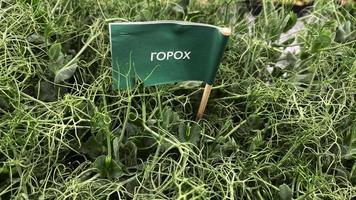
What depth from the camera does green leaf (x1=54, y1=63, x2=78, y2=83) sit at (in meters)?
0.79

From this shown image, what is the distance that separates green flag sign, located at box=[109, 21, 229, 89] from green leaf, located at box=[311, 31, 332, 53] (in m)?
0.23

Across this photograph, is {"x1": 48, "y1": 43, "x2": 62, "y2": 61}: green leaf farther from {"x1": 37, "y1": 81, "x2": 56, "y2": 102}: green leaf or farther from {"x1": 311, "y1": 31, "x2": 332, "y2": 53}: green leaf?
{"x1": 311, "y1": 31, "x2": 332, "y2": 53}: green leaf

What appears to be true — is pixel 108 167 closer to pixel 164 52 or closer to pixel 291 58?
pixel 164 52

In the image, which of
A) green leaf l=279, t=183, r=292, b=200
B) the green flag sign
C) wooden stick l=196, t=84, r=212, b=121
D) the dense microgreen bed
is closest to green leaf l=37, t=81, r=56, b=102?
the dense microgreen bed

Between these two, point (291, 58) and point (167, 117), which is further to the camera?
point (291, 58)

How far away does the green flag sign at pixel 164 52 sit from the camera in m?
0.70

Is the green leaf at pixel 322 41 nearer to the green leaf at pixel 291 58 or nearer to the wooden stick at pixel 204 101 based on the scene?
the green leaf at pixel 291 58

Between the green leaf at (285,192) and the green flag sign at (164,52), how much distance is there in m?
0.19

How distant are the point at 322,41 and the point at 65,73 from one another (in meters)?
Answer: 0.44

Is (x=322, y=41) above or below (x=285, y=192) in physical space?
above

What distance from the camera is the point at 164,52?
0.73 metres

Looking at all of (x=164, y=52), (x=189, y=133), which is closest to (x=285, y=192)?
(x=189, y=133)

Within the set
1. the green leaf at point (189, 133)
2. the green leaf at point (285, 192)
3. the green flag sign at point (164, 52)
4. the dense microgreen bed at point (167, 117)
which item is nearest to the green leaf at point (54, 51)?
the dense microgreen bed at point (167, 117)

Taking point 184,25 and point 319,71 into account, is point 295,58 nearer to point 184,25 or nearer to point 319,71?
point 319,71
